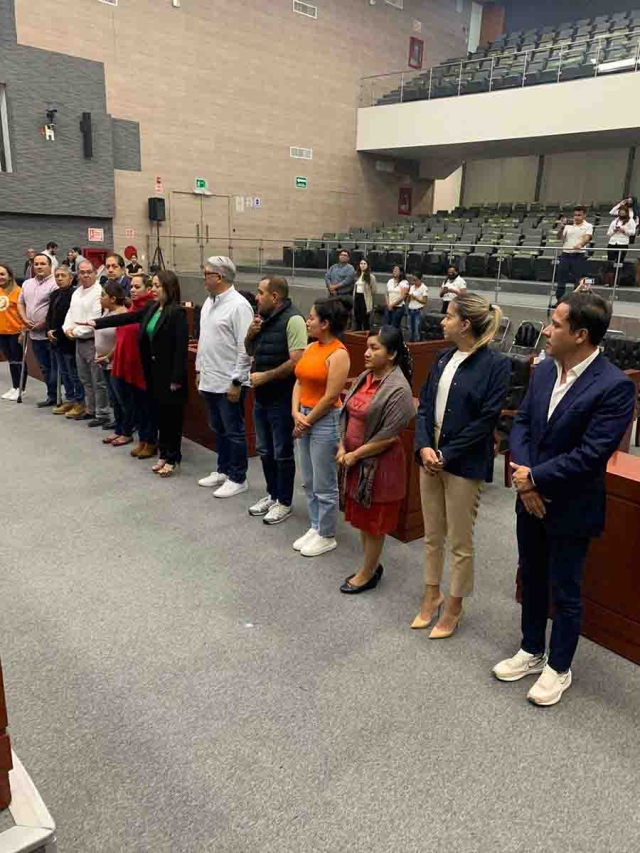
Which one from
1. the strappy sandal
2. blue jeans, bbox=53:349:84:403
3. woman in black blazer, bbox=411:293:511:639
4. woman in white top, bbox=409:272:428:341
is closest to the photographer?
woman in black blazer, bbox=411:293:511:639

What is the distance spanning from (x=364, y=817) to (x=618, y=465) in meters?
1.75

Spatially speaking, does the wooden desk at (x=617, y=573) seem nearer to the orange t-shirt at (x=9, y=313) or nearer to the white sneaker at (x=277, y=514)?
the white sneaker at (x=277, y=514)

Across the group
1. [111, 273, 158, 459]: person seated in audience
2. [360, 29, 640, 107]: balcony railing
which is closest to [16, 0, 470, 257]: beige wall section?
[360, 29, 640, 107]: balcony railing

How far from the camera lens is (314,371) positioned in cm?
321

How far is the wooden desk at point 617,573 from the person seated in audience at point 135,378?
3.27 meters

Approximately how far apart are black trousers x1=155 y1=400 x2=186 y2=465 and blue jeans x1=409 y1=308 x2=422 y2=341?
17.9 feet

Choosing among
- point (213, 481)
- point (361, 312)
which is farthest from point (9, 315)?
point (361, 312)

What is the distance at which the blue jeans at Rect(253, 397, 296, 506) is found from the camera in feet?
11.9

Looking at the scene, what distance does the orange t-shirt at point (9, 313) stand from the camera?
5.85 meters

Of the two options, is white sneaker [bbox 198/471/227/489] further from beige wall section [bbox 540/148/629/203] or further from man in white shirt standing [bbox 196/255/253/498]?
beige wall section [bbox 540/148/629/203]

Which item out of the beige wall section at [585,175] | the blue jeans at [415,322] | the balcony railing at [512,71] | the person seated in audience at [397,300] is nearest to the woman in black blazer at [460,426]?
the blue jeans at [415,322]

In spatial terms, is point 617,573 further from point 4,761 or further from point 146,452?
point 146,452

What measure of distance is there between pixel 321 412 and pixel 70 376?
140 inches

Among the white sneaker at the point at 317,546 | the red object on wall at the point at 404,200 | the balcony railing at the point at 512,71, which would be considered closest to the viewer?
the white sneaker at the point at 317,546
